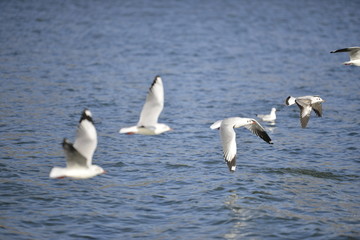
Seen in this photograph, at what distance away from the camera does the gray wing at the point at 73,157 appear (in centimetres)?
960

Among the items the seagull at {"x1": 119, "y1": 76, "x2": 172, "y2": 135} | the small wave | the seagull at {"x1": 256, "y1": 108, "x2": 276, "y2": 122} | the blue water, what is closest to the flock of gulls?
the seagull at {"x1": 119, "y1": 76, "x2": 172, "y2": 135}

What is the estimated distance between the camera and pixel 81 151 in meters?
9.96

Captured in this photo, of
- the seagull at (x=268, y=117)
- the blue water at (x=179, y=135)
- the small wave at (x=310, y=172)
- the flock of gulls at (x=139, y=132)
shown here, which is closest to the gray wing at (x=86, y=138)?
the flock of gulls at (x=139, y=132)

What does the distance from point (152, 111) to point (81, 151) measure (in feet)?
6.00

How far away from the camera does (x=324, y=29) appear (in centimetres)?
3819

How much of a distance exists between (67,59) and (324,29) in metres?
17.7

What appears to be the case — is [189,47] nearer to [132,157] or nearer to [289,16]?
[289,16]

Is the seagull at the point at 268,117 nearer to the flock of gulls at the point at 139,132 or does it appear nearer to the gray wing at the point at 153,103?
the flock of gulls at the point at 139,132

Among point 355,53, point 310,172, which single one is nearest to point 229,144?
point 310,172

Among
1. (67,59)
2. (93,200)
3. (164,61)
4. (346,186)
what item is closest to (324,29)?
(164,61)

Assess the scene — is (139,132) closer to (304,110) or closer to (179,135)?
(304,110)

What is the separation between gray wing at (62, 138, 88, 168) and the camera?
9598mm

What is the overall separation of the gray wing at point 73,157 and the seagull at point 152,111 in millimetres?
1162

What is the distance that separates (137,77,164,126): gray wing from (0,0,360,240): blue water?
1.88 meters
